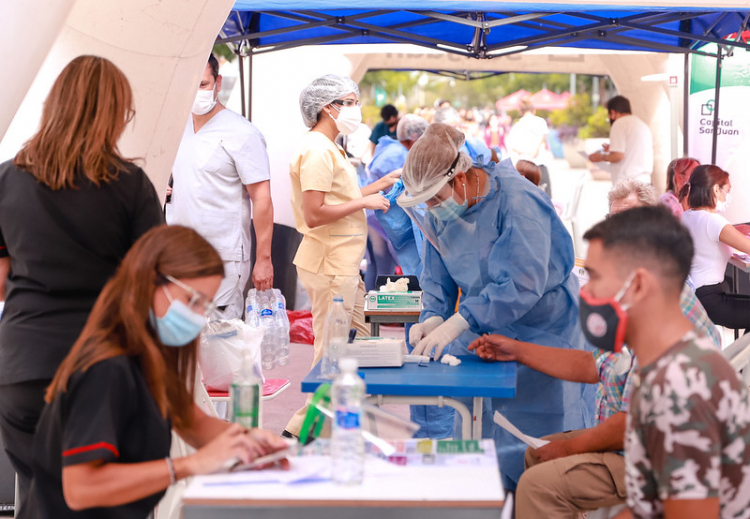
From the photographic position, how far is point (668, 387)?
5.28 feet

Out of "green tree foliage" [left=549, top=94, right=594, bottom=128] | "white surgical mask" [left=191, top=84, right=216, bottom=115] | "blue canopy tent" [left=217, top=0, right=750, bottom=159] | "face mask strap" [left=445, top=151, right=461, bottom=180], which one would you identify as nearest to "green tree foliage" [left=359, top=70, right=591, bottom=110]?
"green tree foliage" [left=549, top=94, right=594, bottom=128]

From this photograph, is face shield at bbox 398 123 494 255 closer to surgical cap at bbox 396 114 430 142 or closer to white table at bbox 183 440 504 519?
white table at bbox 183 440 504 519

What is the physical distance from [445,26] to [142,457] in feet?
18.3

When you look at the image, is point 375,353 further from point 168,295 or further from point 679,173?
point 679,173

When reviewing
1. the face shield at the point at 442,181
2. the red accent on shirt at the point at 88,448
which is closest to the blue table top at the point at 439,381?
the face shield at the point at 442,181

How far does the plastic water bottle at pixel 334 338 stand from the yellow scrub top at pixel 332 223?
0.74m

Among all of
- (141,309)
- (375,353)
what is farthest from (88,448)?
(375,353)

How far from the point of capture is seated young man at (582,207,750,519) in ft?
5.20

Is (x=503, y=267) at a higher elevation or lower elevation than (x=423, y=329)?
higher

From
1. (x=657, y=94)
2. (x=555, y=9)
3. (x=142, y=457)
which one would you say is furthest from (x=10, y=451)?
(x=657, y=94)

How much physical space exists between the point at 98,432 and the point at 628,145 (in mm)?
8173

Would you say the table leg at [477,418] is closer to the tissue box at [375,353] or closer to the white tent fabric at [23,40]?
the tissue box at [375,353]

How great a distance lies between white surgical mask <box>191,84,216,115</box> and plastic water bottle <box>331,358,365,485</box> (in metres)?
2.57

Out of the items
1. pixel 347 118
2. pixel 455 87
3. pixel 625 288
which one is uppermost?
pixel 455 87
